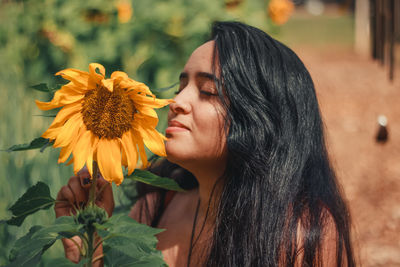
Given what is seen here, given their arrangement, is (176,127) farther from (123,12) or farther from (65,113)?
(123,12)

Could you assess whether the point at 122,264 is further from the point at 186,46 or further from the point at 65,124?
the point at 186,46

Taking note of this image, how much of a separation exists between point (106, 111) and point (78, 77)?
0.09 metres

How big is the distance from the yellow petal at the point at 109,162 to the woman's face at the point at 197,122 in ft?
0.99

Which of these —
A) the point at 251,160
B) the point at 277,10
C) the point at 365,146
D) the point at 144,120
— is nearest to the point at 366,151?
the point at 365,146

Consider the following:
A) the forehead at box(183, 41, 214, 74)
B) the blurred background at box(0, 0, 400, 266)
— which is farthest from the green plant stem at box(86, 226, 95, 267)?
the blurred background at box(0, 0, 400, 266)

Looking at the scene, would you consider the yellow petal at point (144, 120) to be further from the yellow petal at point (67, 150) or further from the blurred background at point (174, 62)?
the blurred background at point (174, 62)

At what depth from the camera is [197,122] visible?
134cm

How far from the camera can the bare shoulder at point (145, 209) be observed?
Answer: 5.65ft

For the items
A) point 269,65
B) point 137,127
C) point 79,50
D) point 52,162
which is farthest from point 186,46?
point 137,127

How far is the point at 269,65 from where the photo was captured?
1.43 m

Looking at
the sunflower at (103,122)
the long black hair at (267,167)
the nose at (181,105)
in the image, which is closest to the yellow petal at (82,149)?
the sunflower at (103,122)

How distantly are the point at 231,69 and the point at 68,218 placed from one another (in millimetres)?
617

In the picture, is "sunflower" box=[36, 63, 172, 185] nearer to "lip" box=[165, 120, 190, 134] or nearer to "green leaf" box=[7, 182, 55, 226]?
"green leaf" box=[7, 182, 55, 226]

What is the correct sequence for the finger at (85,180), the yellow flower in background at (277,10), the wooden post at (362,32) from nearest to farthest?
the finger at (85,180) < the yellow flower in background at (277,10) < the wooden post at (362,32)
